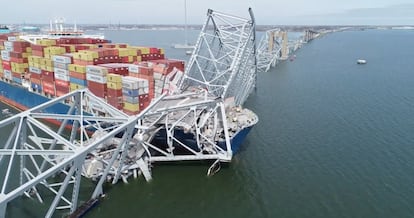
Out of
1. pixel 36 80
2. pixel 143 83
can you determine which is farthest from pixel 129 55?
pixel 36 80

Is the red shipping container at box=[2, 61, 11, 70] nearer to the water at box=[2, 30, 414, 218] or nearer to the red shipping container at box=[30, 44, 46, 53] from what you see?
the red shipping container at box=[30, 44, 46, 53]

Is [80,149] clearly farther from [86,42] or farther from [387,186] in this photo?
[86,42]

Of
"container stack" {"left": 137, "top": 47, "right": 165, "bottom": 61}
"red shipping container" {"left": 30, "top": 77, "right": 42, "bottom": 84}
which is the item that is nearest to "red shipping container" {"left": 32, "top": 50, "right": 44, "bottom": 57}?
"red shipping container" {"left": 30, "top": 77, "right": 42, "bottom": 84}

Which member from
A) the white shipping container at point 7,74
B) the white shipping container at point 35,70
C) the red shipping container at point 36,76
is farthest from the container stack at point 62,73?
the white shipping container at point 7,74

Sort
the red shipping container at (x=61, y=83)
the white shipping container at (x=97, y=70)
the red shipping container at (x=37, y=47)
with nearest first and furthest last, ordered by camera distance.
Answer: the white shipping container at (x=97, y=70) < the red shipping container at (x=61, y=83) < the red shipping container at (x=37, y=47)

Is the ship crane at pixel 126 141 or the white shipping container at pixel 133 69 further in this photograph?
the white shipping container at pixel 133 69

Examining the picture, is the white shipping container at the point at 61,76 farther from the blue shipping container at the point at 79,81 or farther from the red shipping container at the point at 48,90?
the red shipping container at the point at 48,90

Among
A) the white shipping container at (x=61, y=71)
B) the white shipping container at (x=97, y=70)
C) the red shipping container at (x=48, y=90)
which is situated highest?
the white shipping container at (x=97, y=70)

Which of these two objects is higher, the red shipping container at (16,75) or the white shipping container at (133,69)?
the white shipping container at (133,69)

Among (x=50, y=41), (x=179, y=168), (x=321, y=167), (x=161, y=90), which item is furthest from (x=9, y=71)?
(x=321, y=167)
